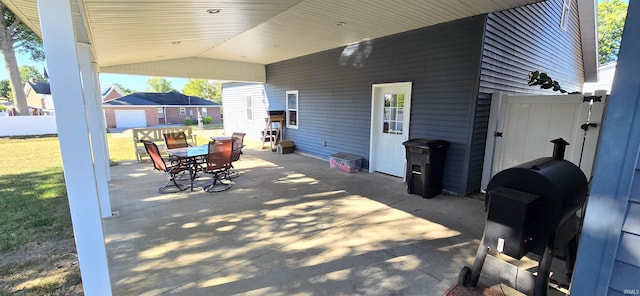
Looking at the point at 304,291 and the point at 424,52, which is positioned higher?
the point at 424,52

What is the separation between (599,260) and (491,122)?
155 inches

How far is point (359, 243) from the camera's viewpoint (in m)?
3.17

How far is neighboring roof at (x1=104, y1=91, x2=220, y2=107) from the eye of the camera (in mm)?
24044

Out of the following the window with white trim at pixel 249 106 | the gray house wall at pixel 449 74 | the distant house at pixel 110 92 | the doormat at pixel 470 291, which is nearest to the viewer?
the doormat at pixel 470 291

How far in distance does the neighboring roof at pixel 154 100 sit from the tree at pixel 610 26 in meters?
33.0

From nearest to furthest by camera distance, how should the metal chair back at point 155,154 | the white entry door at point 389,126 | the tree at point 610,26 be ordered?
the metal chair back at point 155,154
the white entry door at point 389,126
the tree at point 610,26

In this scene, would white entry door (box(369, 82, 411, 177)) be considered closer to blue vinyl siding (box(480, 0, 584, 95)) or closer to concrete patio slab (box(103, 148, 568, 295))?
concrete patio slab (box(103, 148, 568, 295))

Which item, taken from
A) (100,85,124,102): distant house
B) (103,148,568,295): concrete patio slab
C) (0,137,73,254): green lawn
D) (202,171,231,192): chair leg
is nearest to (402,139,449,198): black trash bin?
(103,148,568,295): concrete patio slab

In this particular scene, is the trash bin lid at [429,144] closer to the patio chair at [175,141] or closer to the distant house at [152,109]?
the patio chair at [175,141]

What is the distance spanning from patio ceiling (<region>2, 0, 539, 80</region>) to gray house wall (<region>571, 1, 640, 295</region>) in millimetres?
2948

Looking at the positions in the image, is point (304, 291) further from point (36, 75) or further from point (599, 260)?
point (36, 75)

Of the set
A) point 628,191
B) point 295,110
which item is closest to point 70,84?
point 628,191

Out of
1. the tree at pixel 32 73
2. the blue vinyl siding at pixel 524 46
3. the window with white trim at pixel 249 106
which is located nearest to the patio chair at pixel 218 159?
the blue vinyl siding at pixel 524 46

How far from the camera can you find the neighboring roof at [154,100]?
78.9 feet
